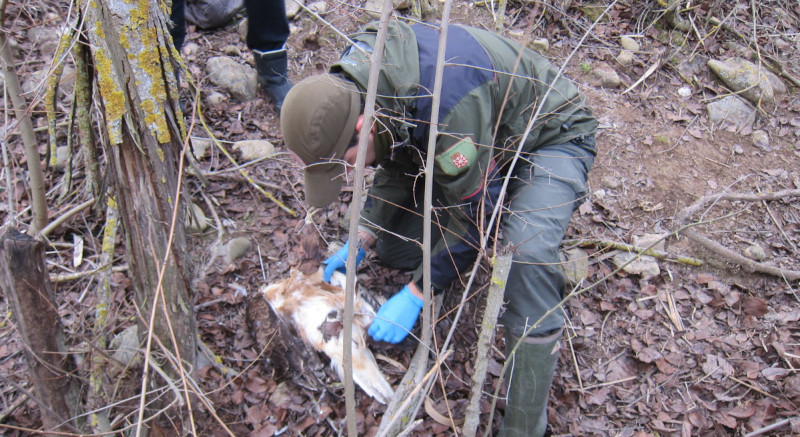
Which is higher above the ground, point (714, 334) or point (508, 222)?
point (508, 222)

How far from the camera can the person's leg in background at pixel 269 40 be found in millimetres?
3455

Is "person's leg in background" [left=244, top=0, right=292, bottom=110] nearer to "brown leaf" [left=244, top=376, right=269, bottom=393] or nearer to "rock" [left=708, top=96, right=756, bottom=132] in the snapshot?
"brown leaf" [left=244, top=376, right=269, bottom=393]

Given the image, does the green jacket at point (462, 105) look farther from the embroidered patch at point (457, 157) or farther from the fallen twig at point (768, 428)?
the fallen twig at point (768, 428)

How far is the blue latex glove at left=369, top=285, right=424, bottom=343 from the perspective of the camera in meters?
2.68

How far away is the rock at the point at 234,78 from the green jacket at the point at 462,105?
70.0 inches

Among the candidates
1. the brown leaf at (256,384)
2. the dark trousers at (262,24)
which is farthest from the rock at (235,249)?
Answer: the dark trousers at (262,24)

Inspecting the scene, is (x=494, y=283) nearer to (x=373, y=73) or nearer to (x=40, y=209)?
(x=373, y=73)

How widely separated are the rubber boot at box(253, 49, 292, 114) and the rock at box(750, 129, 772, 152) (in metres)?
3.81

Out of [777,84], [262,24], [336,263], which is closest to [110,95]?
[336,263]

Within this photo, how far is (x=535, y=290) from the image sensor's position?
7.45 feet

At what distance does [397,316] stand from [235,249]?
1.15 metres

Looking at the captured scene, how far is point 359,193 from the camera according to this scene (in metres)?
1.44

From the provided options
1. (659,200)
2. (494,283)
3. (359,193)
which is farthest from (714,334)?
(359,193)

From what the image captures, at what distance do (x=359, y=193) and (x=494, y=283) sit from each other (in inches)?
26.1
